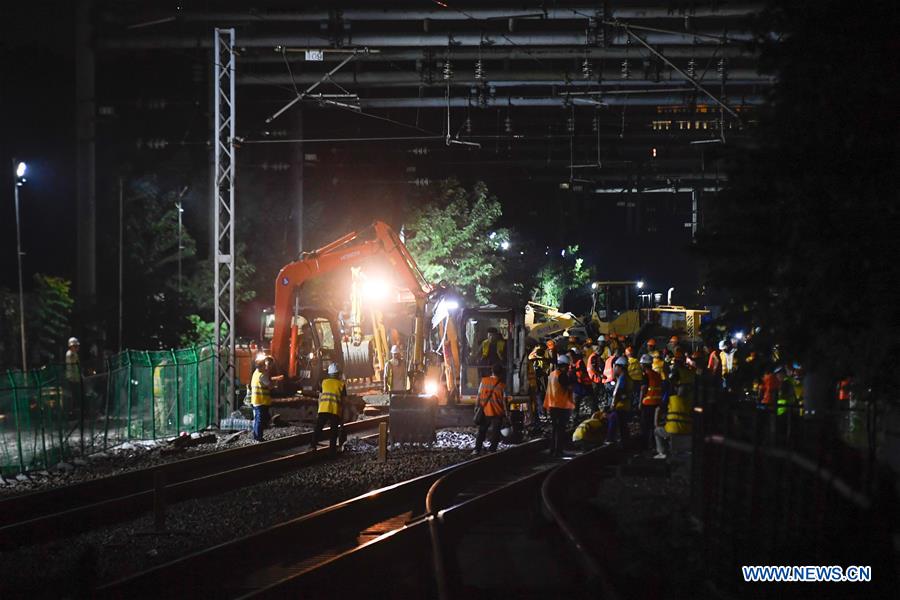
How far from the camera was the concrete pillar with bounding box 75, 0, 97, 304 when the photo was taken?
116 ft

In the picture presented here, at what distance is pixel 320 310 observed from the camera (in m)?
29.8

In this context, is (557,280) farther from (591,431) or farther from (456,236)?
(591,431)

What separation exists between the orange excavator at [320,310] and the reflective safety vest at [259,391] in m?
2.88

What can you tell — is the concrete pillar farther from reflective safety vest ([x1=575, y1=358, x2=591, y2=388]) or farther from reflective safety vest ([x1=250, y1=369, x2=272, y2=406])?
reflective safety vest ([x1=575, y1=358, x2=591, y2=388])

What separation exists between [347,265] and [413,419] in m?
6.37

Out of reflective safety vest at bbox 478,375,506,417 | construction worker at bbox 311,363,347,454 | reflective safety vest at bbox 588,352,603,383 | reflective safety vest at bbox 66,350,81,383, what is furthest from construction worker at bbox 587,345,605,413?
reflective safety vest at bbox 66,350,81,383

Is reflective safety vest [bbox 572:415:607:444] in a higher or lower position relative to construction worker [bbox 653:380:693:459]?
lower

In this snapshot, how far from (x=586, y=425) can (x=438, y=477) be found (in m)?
5.27

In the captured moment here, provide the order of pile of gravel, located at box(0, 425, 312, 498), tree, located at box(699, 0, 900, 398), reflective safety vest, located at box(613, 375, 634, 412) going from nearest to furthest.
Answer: tree, located at box(699, 0, 900, 398), pile of gravel, located at box(0, 425, 312, 498), reflective safety vest, located at box(613, 375, 634, 412)

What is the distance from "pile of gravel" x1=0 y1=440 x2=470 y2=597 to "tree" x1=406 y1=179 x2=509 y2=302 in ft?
93.0

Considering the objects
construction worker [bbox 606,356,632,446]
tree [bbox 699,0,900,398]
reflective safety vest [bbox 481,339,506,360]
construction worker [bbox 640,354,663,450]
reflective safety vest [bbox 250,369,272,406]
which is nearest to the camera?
tree [bbox 699,0,900,398]

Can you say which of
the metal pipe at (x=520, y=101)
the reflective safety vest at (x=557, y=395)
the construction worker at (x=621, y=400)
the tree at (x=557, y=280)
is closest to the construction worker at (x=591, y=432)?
the construction worker at (x=621, y=400)

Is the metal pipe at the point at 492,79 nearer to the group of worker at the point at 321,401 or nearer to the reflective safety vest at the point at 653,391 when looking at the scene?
the group of worker at the point at 321,401

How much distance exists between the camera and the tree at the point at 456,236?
50.3m
